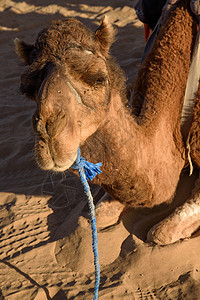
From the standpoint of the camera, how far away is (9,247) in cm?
320

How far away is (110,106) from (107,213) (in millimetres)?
1411

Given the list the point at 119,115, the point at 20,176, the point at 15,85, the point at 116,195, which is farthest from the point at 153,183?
the point at 15,85

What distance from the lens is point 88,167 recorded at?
2219mm

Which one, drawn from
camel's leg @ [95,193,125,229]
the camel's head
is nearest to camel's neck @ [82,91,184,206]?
the camel's head

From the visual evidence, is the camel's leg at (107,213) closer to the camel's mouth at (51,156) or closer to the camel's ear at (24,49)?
the camel's mouth at (51,156)

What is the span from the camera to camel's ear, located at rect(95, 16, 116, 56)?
2152 millimetres

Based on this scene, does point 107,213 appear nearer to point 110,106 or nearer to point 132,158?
point 132,158

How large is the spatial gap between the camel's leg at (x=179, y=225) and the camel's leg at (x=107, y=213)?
1.53 feet

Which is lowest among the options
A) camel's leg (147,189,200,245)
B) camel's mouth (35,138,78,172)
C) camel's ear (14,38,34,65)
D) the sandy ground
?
the sandy ground

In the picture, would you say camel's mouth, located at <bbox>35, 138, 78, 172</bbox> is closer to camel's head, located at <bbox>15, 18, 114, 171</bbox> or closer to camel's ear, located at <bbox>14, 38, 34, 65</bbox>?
camel's head, located at <bbox>15, 18, 114, 171</bbox>

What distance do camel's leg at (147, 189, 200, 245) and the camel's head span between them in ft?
4.07

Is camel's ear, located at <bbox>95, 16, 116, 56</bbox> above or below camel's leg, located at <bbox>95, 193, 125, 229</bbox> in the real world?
above

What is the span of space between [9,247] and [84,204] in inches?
33.9

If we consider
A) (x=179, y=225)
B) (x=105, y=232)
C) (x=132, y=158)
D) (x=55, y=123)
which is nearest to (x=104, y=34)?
(x=55, y=123)
